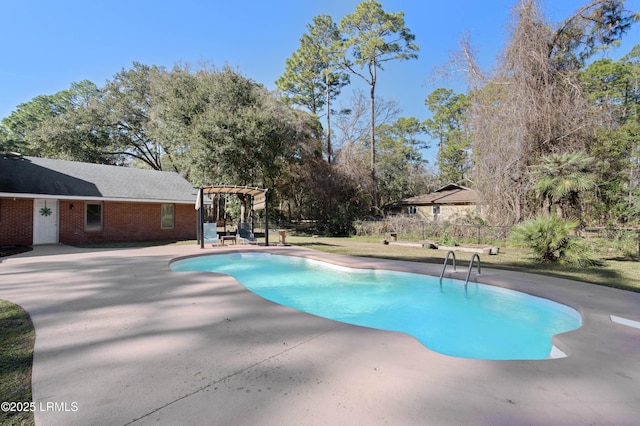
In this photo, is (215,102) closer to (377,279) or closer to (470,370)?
(377,279)

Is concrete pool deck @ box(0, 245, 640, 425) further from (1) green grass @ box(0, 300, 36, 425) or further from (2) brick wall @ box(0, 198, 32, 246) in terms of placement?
(2) brick wall @ box(0, 198, 32, 246)

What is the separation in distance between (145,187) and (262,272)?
990 centimetres

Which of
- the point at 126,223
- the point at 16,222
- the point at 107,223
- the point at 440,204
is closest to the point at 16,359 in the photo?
the point at 16,222

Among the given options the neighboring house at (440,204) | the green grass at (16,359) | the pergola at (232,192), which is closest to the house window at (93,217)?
the pergola at (232,192)

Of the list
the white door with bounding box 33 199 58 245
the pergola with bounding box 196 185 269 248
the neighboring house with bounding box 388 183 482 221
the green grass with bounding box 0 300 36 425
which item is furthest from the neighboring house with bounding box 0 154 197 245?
the neighboring house with bounding box 388 183 482 221

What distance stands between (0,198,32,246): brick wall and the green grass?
10.6 meters

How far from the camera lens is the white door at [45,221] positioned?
39.7ft

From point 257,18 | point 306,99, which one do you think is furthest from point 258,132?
point 306,99

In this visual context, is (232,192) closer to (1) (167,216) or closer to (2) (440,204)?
(1) (167,216)

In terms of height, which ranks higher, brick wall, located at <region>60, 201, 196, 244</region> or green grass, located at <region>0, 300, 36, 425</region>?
brick wall, located at <region>60, 201, 196, 244</region>

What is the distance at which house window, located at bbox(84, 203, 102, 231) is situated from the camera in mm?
13328

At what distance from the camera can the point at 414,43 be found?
76.2 feet

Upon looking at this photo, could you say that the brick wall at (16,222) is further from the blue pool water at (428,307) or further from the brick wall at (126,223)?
the blue pool water at (428,307)

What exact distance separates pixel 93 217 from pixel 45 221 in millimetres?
1604
